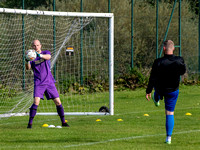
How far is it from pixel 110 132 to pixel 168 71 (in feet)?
6.51

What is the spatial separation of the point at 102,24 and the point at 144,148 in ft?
43.8

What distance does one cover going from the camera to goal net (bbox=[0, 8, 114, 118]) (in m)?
14.1

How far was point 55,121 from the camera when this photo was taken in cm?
1185

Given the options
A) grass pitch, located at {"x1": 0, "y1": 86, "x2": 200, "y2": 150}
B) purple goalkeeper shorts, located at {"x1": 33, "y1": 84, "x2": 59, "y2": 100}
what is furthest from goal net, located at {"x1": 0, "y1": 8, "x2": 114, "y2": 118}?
purple goalkeeper shorts, located at {"x1": 33, "y1": 84, "x2": 59, "y2": 100}

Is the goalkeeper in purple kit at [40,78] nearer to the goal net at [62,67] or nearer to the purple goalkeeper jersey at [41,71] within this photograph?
the purple goalkeeper jersey at [41,71]

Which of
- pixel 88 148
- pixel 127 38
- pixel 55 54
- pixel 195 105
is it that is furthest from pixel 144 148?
pixel 127 38

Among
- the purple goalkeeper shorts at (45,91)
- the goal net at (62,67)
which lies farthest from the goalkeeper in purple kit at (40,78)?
the goal net at (62,67)

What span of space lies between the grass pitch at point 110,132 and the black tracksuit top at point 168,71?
0.93 m

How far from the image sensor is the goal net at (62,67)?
46.3 feet

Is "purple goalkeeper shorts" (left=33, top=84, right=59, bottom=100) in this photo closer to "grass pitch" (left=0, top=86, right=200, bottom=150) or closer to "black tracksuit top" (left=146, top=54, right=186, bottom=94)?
"grass pitch" (left=0, top=86, right=200, bottom=150)

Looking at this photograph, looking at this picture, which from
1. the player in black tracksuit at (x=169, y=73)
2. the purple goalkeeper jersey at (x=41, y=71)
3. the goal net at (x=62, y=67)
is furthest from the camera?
the goal net at (x=62, y=67)

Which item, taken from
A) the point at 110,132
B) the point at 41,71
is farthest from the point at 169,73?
the point at 41,71

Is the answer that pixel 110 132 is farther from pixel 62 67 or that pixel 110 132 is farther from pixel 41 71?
pixel 62 67

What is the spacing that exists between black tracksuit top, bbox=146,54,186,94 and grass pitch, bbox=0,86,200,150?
0.93 meters
